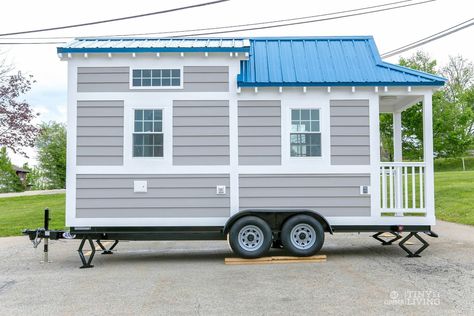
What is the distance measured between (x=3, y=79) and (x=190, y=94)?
12.7 metres

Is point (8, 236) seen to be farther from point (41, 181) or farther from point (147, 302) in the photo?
point (41, 181)

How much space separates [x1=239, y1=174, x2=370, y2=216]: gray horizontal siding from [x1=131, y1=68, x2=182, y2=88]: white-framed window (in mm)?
2189

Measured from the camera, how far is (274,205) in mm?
7941

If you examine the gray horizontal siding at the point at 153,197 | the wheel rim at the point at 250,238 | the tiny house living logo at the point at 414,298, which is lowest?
the tiny house living logo at the point at 414,298

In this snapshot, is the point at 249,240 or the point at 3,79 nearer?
the point at 249,240

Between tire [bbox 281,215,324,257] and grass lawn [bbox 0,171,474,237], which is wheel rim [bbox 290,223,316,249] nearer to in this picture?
tire [bbox 281,215,324,257]

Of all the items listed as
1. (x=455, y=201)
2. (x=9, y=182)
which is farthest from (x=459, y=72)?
(x=9, y=182)

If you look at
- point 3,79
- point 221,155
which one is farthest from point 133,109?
point 3,79

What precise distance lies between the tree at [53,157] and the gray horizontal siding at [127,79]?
102ft

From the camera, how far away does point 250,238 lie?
25.5 ft

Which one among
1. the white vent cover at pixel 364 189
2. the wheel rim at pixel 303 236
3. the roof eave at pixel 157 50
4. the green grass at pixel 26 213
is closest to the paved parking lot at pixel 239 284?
the wheel rim at pixel 303 236

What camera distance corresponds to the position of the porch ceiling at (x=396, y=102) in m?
8.71

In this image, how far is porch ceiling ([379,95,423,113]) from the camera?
871 centimetres

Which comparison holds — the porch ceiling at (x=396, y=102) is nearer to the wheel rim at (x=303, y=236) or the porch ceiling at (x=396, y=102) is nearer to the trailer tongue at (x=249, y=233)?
the trailer tongue at (x=249, y=233)
